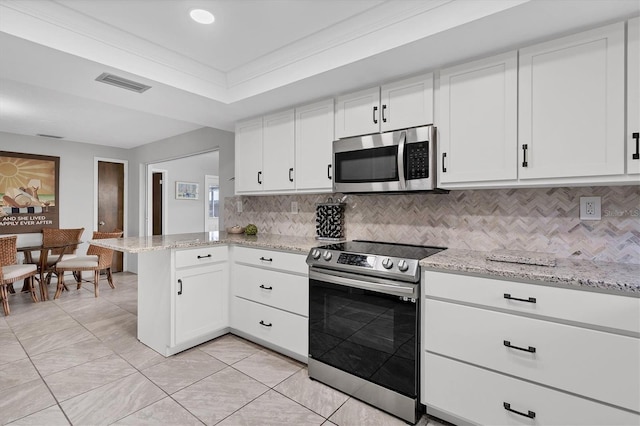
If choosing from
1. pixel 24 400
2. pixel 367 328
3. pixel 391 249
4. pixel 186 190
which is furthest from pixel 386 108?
pixel 186 190

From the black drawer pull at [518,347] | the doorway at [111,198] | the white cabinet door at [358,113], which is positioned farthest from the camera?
the doorway at [111,198]

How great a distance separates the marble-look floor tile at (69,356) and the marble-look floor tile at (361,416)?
1.98 metres

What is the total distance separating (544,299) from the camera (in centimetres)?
151

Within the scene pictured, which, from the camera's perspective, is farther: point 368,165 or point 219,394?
point 368,165

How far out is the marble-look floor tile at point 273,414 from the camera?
6.08 ft

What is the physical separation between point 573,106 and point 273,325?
2.40 meters

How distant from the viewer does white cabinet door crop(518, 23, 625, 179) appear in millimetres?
1604

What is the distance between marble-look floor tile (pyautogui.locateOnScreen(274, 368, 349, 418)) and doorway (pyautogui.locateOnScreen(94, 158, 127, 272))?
4.99 m

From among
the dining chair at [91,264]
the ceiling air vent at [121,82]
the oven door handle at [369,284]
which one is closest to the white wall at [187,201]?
the dining chair at [91,264]

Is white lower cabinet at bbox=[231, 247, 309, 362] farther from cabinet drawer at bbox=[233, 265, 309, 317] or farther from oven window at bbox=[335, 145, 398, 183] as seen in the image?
oven window at bbox=[335, 145, 398, 183]

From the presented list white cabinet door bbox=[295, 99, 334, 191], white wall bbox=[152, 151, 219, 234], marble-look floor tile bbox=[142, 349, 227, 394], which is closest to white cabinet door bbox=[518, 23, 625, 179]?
white cabinet door bbox=[295, 99, 334, 191]

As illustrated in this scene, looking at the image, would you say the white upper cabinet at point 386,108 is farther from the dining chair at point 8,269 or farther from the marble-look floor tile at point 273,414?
the dining chair at point 8,269

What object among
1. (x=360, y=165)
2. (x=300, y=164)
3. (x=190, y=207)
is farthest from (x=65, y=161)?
(x=360, y=165)

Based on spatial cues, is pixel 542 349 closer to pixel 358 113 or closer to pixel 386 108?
pixel 386 108
